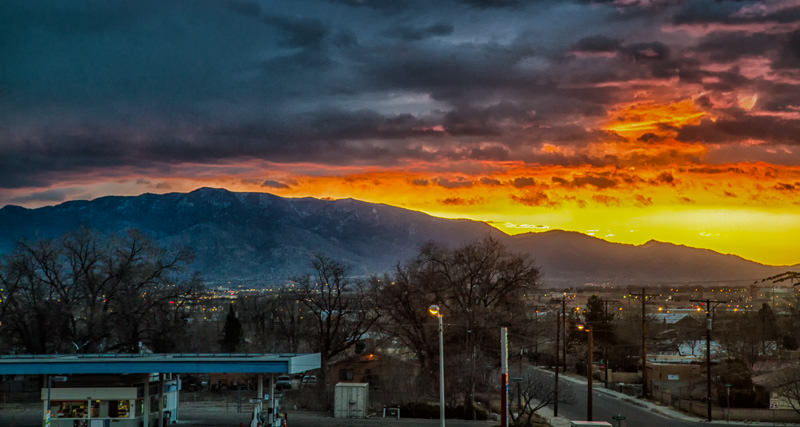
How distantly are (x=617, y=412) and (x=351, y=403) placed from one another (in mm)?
21446

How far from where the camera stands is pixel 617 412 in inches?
2522

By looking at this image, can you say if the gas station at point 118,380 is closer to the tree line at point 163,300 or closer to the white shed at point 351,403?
the white shed at point 351,403

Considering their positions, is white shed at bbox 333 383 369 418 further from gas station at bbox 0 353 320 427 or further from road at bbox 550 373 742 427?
road at bbox 550 373 742 427

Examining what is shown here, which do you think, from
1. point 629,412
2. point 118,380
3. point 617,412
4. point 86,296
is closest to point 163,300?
point 86,296

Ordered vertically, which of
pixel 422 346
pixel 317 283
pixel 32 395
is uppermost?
pixel 317 283

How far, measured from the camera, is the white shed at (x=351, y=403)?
200 feet

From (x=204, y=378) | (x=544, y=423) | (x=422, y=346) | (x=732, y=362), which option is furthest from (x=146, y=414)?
(x=732, y=362)

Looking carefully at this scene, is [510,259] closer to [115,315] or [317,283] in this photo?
[317,283]

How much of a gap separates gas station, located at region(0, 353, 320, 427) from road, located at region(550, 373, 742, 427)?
945 inches

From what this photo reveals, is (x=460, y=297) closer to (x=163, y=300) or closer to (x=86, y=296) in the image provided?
(x=163, y=300)

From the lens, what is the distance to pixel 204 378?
90000 millimetres

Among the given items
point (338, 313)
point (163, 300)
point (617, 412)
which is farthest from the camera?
point (338, 313)

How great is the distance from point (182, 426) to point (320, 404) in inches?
617

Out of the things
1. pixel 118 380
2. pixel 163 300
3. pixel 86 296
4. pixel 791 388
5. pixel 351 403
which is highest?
pixel 86 296
